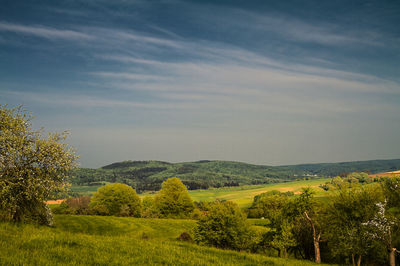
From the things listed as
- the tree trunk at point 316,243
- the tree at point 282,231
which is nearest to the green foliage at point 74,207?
the tree at point 282,231

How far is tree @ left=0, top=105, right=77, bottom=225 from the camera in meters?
22.3

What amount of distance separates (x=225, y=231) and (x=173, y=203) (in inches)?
2190

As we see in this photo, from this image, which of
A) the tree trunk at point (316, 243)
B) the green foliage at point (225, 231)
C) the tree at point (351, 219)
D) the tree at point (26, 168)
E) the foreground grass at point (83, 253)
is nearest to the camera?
the foreground grass at point (83, 253)

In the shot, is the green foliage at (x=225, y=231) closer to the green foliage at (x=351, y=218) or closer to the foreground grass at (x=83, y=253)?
the green foliage at (x=351, y=218)

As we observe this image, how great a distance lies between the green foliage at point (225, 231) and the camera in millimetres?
46906

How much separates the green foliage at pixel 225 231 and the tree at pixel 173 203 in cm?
5188

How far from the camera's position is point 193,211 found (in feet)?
326

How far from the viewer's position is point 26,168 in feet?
77.2

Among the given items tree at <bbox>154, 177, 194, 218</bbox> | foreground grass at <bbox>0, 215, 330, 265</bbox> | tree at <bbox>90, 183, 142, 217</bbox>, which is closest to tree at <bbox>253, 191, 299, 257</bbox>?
foreground grass at <bbox>0, 215, 330, 265</bbox>

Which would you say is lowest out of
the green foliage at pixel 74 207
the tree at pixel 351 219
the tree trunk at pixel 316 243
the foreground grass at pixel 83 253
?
the green foliage at pixel 74 207

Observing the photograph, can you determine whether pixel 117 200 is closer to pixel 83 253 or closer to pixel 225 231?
pixel 225 231

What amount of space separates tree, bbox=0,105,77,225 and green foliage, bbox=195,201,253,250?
2979 cm

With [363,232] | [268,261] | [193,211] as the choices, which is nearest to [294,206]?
[363,232]

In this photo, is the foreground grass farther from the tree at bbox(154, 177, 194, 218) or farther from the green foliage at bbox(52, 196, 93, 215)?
the tree at bbox(154, 177, 194, 218)
